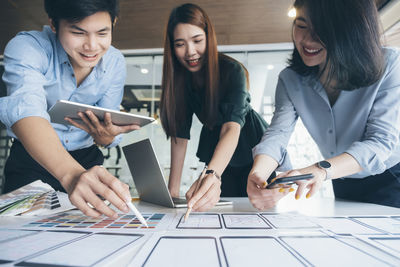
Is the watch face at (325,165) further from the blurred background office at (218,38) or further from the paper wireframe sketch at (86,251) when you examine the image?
the blurred background office at (218,38)

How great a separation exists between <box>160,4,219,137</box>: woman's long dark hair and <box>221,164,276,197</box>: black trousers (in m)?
0.30

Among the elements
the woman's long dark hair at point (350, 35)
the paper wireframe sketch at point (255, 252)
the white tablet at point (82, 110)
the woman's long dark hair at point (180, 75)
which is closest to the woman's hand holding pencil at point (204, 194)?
the paper wireframe sketch at point (255, 252)

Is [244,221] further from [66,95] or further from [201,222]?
[66,95]

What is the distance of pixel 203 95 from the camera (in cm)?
134

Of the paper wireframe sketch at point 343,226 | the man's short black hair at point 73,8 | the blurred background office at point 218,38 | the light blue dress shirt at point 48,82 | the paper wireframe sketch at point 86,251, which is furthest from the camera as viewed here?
the blurred background office at point 218,38

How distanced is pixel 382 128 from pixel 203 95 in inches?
31.4

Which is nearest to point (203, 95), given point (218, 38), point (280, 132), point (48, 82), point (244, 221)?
point (280, 132)

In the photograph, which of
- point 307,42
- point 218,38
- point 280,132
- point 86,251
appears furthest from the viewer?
point 218,38

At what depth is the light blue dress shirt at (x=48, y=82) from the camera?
762 mm

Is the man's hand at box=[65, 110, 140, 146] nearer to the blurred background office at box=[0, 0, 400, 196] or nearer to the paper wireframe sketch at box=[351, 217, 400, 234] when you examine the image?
the paper wireframe sketch at box=[351, 217, 400, 234]

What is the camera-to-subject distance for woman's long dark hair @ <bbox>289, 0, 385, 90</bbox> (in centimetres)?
84

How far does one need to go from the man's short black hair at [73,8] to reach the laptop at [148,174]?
533 millimetres

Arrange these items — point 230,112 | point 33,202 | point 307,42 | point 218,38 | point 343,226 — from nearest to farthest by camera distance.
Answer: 1. point 343,226
2. point 33,202
3. point 307,42
4. point 230,112
5. point 218,38

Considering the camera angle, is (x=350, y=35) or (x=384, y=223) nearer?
(x=384, y=223)
